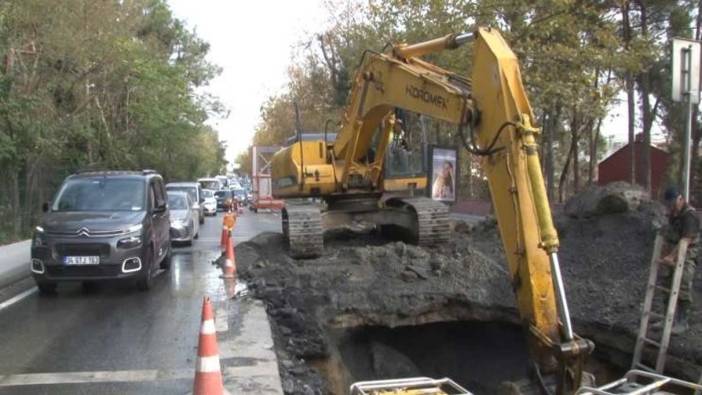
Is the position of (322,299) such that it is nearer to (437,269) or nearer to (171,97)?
(437,269)

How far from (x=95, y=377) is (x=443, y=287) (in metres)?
5.36

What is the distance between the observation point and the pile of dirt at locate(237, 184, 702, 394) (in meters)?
8.52

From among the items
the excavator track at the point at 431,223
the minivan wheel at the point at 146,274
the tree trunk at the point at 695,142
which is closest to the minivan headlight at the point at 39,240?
the minivan wheel at the point at 146,274

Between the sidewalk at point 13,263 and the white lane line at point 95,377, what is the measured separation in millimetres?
6265

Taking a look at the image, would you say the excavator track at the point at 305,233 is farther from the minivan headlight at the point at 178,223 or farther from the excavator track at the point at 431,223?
the minivan headlight at the point at 178,223

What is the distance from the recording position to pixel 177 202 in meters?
19.7

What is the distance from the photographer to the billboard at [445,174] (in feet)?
57.2

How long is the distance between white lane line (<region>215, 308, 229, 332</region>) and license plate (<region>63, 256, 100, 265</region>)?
2487mm

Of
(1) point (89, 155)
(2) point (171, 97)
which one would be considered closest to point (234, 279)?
(1) point (89, 155)

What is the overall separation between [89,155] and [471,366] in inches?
792

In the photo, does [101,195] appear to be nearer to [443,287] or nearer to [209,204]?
[443,287]

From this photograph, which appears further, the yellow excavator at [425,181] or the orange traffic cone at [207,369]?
the yellow excavator at [425,181]

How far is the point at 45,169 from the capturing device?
2338cm

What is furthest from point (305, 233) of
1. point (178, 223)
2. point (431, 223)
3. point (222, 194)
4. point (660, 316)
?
point (222, 194)
